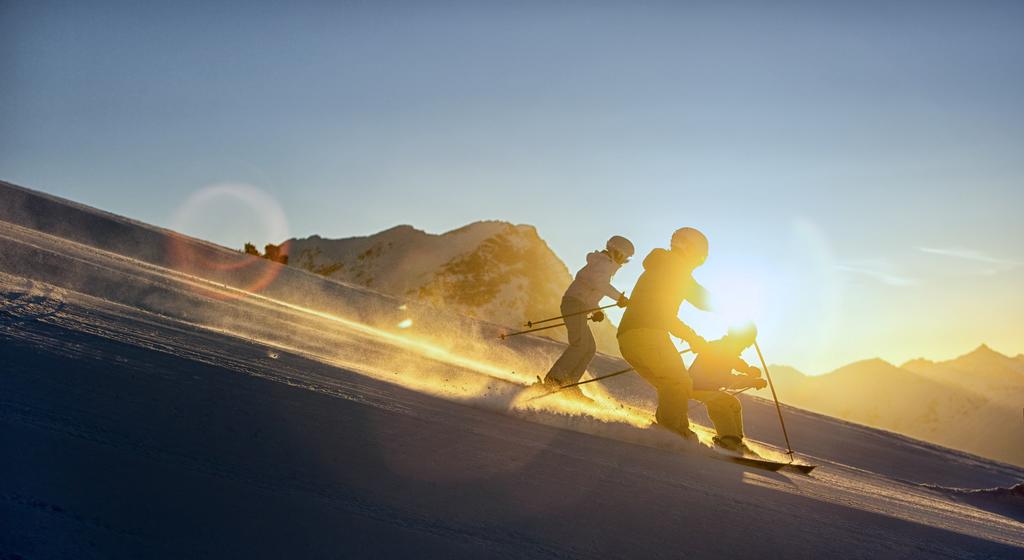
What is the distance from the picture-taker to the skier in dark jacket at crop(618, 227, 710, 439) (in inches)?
287

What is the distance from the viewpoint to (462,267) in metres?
61.5

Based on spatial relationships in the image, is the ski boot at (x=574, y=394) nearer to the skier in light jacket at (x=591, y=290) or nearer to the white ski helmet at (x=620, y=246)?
the skier in light jacket at (x=591, y=290)

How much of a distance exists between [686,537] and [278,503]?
148cm

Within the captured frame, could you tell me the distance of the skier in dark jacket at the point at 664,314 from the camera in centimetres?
728

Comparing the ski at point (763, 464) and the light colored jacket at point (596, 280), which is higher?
the light colored jacket at point (596, 280)

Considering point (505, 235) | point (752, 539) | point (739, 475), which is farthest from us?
point (505, 235)

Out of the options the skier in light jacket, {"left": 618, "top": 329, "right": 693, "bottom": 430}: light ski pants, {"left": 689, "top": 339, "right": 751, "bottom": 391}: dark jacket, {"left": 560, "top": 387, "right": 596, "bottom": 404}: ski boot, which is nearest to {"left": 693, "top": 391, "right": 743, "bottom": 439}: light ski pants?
{"left": 689, "top": 339, "right": 751, "bottom": 391}: dark jacket

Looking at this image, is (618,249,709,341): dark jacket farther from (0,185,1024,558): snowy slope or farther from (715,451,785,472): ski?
(0,185,1024,558): snowy slope

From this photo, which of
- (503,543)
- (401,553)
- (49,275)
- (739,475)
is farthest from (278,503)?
(49,275)

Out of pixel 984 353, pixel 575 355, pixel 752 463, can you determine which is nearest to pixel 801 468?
pixel 752 463

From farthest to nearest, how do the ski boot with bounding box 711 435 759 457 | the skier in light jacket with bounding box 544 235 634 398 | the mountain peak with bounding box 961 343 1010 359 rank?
Answer: the mountain peak with bounding box 961 343 1010 359 < the skier in light jacket with bounding box 544 235 634 398 < the ski boot with bounding box 711 435 759 457

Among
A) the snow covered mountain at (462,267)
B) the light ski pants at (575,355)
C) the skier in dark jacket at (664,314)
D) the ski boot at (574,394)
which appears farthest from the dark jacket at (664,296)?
the snow covered mountain at (462,267)

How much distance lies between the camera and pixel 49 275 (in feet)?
22.1

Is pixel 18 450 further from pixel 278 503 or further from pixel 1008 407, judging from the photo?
pixel 1008 407
